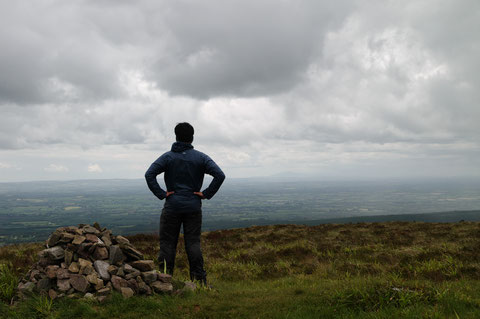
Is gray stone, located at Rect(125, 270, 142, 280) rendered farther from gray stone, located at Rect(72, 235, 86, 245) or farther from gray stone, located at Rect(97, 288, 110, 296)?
gray stone, located at Rect(72, 235, 86, 245)

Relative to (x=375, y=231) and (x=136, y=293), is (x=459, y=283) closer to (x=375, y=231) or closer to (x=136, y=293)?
(x=136, y=293)

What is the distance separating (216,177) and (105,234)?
3.75m

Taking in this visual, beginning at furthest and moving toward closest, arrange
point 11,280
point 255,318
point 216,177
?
point 216,177 < point 11,280 < point 255,318

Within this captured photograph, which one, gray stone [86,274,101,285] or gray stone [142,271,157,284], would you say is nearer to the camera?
gray stone [86,274,101,285]

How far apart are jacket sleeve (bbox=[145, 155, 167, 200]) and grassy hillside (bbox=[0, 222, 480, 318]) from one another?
2752 mm

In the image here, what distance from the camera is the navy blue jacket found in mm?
8164

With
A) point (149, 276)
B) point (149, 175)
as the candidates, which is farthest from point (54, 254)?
point (149, 175)

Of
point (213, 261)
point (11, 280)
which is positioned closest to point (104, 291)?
point (11, 280)

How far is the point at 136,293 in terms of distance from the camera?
7105mm

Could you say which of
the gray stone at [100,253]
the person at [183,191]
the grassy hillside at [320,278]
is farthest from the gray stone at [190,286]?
the gray stone at [100,253]

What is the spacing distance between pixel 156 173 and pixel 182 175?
739 millimetres

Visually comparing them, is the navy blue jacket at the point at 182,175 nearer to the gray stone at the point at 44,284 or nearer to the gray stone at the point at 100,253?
the gray stone at the point at 100,253

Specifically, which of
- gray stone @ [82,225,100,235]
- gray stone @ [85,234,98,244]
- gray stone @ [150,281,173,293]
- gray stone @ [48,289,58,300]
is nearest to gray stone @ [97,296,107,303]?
gray stone @ [48,289,58,300]

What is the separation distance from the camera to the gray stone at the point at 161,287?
718cm
